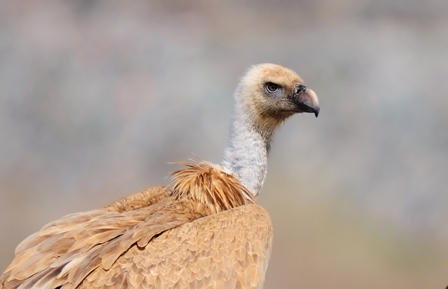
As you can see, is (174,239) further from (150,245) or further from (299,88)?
(299,88)

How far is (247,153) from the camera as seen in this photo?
12.5 ft

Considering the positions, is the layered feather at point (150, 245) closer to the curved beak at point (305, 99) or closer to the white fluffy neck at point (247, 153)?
the white fluffy neck at point (247, 153)

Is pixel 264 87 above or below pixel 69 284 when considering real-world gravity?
above

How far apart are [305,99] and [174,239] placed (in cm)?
120

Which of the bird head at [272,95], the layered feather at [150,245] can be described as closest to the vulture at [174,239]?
the layered feather at [150,245]

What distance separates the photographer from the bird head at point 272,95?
13.0 ft

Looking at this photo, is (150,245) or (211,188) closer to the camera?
(150,245)

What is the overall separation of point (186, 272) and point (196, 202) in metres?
0.51

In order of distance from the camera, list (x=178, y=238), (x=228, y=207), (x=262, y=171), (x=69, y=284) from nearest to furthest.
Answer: (x=69, y=284)
(x=178, y=238)
(x=228, y=207)
(x=262, y=171)

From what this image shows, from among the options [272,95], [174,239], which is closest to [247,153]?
[272,95]

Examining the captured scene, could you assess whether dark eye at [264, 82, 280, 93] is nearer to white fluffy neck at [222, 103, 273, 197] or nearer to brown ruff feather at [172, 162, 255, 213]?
white fluffy neck at [222, 103, 273, 197]

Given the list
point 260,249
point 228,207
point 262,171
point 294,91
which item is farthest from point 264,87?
point 260,249

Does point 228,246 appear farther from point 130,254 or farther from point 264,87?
point 264,87

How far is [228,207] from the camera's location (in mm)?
3463
